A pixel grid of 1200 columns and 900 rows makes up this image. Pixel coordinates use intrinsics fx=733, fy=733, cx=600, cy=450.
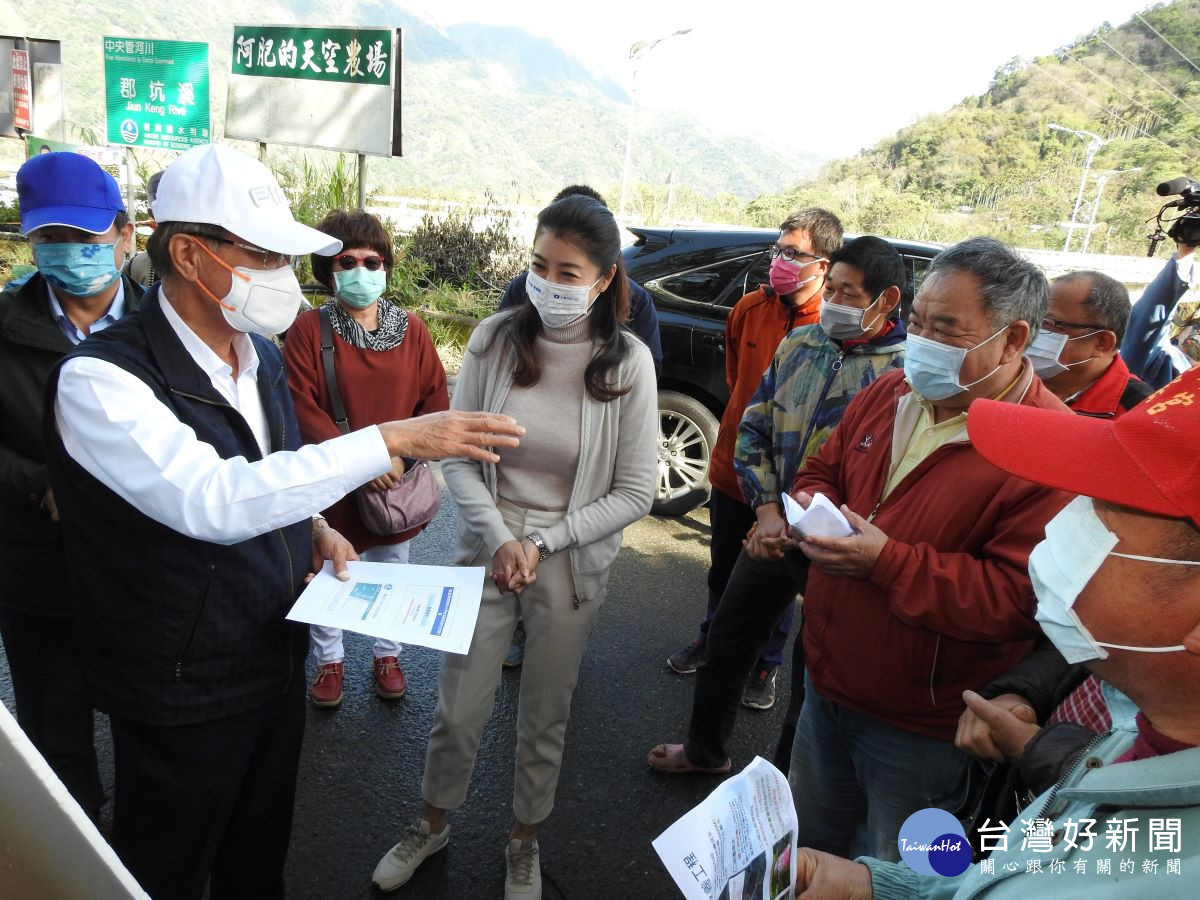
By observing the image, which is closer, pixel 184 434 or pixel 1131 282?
pixel 184 434

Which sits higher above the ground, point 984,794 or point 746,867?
point 746,867

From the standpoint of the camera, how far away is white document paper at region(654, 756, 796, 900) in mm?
1146

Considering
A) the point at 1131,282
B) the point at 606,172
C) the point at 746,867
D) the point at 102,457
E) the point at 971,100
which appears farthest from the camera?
the point at 606,172

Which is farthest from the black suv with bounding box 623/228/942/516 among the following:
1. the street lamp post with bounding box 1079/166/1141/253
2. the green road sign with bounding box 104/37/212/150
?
the street lamp post with bounding box 1079/166/1141/253

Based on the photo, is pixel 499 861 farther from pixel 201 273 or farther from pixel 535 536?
pixel 201 273

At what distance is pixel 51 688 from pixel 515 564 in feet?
5.04

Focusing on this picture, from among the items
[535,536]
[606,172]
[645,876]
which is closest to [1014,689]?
[535,536]

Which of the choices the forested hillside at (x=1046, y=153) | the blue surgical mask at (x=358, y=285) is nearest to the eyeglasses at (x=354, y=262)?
the blue surgical mask at (x=358, y=285)

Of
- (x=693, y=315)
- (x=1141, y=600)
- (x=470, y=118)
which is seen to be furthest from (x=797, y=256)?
(x=470, y=118)

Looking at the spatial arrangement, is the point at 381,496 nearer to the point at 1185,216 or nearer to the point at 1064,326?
the point at 1064,326

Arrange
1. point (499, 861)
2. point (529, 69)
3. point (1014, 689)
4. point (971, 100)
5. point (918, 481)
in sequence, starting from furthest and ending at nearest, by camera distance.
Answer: point (529, 69), point (971, 100), point (499, 861), point (918, 481), point (1014, 689)

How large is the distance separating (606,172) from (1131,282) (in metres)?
76.4

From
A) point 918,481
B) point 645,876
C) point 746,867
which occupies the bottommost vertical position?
point 645,876

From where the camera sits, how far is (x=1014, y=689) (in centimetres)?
153
